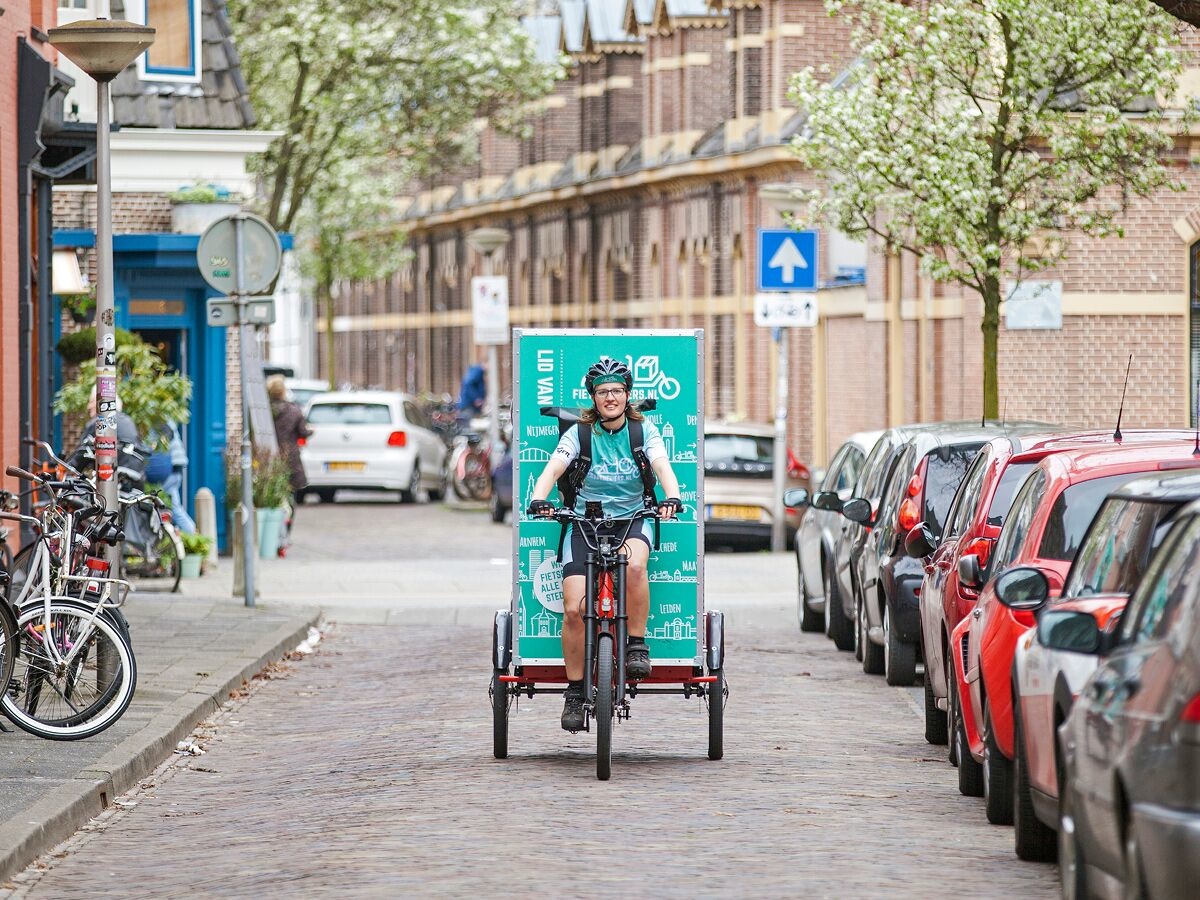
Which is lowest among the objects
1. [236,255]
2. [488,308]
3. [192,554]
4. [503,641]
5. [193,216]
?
[192,554]

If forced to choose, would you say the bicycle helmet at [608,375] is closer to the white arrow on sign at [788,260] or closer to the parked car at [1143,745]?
the parked car at [1143,745]

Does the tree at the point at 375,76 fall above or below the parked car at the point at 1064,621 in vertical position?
above

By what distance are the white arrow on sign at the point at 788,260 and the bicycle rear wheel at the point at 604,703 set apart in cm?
1568

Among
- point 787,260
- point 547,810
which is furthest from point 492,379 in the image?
point 547,810

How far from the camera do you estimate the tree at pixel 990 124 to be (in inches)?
794

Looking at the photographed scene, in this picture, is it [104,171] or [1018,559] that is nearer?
[1018,559]

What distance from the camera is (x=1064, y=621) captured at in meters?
6.68

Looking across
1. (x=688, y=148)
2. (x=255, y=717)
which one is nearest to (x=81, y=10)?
(x=255, y=717)

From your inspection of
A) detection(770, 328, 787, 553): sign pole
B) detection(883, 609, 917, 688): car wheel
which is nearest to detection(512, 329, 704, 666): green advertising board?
detection(883, 609, 917, 688): car wheel

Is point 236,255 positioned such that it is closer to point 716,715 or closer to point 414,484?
point 716,715

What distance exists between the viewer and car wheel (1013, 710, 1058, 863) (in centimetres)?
798

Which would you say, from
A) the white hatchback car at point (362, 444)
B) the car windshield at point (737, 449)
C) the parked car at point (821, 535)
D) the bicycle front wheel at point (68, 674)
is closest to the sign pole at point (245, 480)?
the parked car at point (821, 535)

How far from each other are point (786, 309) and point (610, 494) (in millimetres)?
15421

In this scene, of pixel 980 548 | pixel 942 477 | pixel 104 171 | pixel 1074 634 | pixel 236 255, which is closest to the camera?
pixel 1074 634
